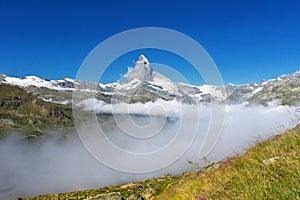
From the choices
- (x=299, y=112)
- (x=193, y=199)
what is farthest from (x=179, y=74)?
(x=193, y=199)

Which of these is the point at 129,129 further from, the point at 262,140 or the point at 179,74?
the point at 262,140

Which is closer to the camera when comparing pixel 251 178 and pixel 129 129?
pixel 251 178

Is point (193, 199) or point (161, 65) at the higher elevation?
point (161, 65)

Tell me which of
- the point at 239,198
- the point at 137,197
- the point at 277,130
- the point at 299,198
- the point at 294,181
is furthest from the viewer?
the point at 137,197

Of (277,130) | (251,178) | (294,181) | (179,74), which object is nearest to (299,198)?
(294,181)

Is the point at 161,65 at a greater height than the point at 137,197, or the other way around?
the point at 161,65

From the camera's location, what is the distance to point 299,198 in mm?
4973

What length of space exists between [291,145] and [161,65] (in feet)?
76.9

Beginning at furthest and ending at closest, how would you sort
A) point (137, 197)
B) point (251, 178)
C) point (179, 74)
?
point (137, 197) < point (179, 74) < point (251, 178)

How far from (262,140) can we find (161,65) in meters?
19.6

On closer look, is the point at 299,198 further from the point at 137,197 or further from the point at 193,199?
the point at 137,197

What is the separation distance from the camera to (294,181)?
18.6 ft

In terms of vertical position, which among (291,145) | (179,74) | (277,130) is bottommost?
(291,145)

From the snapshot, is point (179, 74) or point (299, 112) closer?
point (299, 112)
